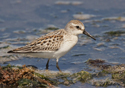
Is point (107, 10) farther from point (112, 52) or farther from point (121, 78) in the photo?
point (121, 78)

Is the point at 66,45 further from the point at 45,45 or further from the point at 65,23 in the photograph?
the point at 65,23

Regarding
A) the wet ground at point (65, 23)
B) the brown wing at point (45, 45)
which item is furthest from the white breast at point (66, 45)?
the wet ground at point (65, 23)

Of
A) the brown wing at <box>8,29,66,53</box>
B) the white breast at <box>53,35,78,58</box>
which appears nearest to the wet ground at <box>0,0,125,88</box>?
the white breast at <box>53,35,78,58</box>

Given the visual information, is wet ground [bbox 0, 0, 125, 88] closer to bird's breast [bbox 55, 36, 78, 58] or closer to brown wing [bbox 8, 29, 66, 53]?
bird's breast [bbox 55, 36, 78, 58]

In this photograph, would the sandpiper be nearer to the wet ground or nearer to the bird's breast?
the bird's breast

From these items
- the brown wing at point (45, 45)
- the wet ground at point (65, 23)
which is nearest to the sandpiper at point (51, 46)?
the brown wing at point (45, 45)

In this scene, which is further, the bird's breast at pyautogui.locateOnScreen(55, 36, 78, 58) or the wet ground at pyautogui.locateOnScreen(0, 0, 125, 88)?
the wet ground at pyautogui.locateOnScreen(0, 0, 125, 88)

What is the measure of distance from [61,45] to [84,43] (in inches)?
106

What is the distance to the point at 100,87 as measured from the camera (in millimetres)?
6688

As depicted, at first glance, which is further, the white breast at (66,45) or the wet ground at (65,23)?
the wet ground at (65,23)

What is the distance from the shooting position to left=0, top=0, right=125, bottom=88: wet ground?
29.6ft

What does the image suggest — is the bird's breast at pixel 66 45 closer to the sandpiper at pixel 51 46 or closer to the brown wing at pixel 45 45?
the sandpiper at pixel 51 46

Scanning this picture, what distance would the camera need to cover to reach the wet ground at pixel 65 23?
9.02 m

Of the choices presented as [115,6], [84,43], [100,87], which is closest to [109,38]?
[84,43]
